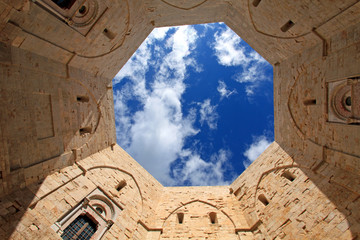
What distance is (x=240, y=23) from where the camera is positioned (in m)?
10.3

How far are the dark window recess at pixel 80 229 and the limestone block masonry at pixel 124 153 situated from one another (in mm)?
96

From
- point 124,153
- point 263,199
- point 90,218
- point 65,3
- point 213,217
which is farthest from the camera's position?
point 124,153

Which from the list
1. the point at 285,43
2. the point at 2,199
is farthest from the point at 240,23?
the point at 2,199

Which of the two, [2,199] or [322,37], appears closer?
[2,199]

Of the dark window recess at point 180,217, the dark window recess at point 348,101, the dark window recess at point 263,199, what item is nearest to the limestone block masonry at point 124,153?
the dark window recess at point 348,101

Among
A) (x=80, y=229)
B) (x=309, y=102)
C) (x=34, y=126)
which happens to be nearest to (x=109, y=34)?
(x=34, y=126)

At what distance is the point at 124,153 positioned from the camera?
39.8ft

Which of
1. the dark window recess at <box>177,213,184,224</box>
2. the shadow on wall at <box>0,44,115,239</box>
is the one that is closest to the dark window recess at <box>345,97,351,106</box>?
the dark window recess at <box>177,213,184,224</box>

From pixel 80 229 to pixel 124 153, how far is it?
5223mm

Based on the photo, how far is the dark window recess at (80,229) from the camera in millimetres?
→ 6957

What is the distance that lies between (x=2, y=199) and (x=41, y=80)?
3.89 metres

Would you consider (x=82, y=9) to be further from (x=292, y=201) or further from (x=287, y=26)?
(x=292, y=201)

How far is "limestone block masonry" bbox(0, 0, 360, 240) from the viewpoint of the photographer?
5961 mm

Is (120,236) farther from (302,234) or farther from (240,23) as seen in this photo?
(240,23)
